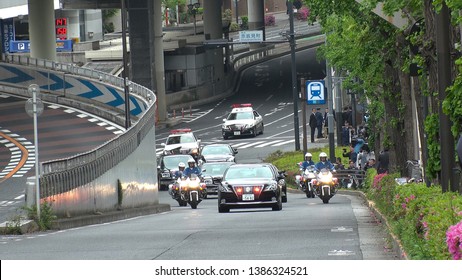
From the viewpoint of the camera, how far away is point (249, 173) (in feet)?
121

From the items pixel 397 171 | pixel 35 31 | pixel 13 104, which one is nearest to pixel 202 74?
pixel 35 31

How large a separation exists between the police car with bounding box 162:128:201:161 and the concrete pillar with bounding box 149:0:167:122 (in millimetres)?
21357

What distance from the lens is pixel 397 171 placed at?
35.9m

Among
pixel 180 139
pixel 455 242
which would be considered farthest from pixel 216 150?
pixel 455 242

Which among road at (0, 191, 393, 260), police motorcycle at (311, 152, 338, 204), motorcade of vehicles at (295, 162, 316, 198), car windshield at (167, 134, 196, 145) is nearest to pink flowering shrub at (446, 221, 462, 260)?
road at (0, 191, 393, 260)

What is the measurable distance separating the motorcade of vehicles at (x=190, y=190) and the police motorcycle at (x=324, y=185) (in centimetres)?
362

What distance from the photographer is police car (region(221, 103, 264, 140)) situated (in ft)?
251

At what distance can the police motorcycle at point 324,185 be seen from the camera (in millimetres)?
40406

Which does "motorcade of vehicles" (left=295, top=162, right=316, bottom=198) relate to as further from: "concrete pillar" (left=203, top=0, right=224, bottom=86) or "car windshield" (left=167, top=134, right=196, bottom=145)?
"concrete pillar" (left=203, top=0, right=224, bottom=86)

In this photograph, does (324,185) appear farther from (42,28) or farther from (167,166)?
(42,28)

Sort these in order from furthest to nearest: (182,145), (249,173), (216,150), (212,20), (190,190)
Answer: (212,20) < (182,145) < (216,150) < (190,190) < (249,173)

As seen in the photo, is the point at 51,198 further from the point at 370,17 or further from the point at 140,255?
the point at 140,255

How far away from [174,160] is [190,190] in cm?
1275

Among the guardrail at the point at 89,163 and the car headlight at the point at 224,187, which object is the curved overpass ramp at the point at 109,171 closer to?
the guardrail at the point at 89,163
